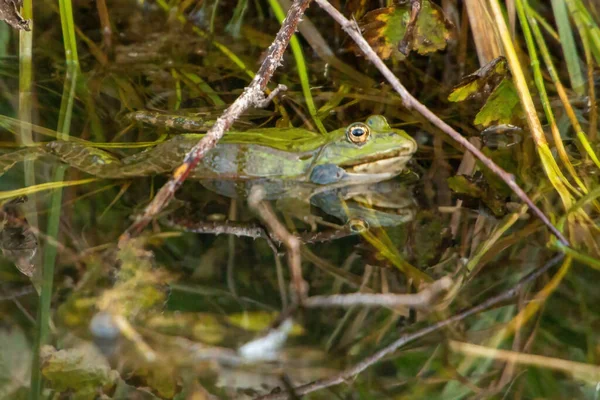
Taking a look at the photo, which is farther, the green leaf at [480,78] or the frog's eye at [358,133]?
the frog's eye at [358,133]

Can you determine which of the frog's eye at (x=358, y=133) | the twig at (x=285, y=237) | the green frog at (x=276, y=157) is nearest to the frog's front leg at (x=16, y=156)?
the green frog at (x=276, y=157)

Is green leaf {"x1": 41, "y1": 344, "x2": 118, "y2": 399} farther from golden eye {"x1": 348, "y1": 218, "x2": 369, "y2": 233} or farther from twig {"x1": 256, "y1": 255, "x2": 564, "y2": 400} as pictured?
golden eye {"x1": 348, "y1": 218, "x2": 369, "y2": 233}

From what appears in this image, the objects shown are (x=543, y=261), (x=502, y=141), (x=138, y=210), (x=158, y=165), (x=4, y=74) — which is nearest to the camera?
(x=543, y=261)

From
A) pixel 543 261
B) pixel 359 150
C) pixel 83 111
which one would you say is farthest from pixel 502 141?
pixel 83 111

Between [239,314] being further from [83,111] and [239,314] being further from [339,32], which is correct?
[339,32]

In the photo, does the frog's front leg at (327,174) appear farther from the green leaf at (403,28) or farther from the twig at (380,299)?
the twig at (380,299)
